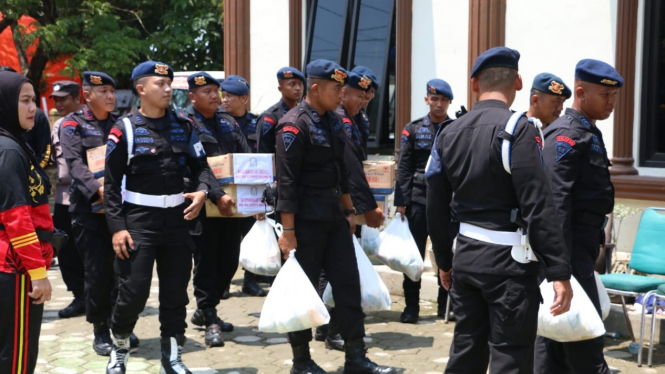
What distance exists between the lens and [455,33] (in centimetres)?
980

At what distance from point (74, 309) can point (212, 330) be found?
1.73 m

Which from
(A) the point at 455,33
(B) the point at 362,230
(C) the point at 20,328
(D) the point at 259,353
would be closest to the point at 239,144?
(B) the point at 362,230

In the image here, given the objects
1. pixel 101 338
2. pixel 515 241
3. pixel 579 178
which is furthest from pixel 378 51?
pixel 515 241

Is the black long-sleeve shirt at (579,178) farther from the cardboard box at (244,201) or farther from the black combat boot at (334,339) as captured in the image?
the cardboard box at (244,201)

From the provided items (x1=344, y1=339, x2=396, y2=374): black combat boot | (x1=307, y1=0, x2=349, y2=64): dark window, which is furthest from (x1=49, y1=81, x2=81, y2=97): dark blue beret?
(x1=307, y1=0, x2=349, y2=64): dark window

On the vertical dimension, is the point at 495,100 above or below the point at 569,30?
below

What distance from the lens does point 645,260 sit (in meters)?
6.86

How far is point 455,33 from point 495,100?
19.2ft

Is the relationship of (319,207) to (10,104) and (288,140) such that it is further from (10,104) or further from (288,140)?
(10,104)

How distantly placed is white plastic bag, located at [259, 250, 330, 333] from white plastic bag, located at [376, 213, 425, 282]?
1.68m

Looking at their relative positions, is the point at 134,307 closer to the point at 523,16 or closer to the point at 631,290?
the point at 631,290

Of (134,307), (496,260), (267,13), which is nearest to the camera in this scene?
(496,260)

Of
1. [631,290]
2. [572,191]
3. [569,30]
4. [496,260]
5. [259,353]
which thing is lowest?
[259,353]

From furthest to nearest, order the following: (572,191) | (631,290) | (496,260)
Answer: (631,290)
(572,191)
(496,260)
